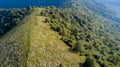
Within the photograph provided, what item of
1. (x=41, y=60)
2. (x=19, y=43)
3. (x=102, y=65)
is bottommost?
(x=102, y=65)

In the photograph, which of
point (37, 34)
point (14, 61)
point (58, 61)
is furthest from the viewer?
point (37, 34)

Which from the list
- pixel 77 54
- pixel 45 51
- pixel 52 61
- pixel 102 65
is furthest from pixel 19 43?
pixel 102 65

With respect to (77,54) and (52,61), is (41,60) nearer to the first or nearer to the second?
(52,61)

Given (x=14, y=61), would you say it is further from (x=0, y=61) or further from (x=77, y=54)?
(x=77, y=54)

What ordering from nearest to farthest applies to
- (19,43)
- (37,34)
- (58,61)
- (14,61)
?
(14,61), (58,61), (19,43), (37,34)

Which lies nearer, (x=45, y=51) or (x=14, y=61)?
(x=14, y=61)

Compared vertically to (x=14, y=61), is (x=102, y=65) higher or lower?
lower
